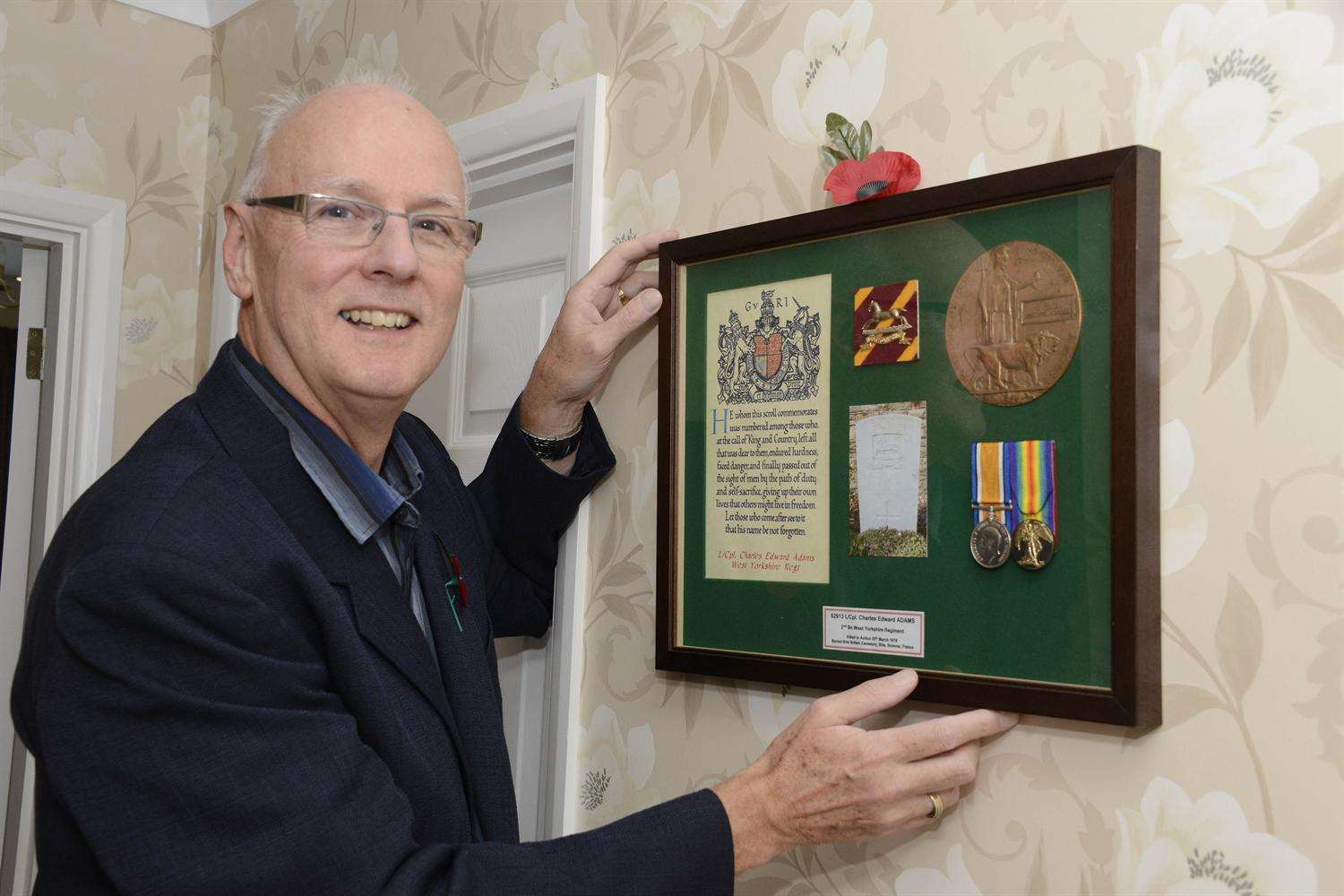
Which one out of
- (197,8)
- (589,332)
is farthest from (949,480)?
(197,8)

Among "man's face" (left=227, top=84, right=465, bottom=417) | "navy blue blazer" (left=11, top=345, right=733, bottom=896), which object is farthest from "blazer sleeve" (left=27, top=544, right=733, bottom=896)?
"man's face" (left=227, top=84, right=465, bottom=417)

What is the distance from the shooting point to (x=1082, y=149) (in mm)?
1062

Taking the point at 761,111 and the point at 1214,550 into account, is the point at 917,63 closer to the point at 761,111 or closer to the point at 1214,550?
the point at 761,111

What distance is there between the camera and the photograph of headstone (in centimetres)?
114

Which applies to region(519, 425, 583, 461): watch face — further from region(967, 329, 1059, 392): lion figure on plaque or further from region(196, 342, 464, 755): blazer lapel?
region(967, 329, 1059, 392): lion figure on plaque

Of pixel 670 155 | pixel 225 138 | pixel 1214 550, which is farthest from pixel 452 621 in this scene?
pixel 225 138

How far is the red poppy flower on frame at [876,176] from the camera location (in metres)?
1.15

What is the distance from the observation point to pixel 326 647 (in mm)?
1096

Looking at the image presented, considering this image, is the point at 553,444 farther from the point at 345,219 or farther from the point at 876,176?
the point at 876,176

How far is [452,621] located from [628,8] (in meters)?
0.82

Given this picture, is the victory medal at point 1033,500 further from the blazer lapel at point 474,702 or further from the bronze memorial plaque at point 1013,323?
the blazer lapel at point 474,702

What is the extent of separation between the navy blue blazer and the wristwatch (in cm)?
31

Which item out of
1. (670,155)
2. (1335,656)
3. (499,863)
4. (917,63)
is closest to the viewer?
(1335,656)

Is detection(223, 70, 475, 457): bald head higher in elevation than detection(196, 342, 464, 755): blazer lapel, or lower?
higher
